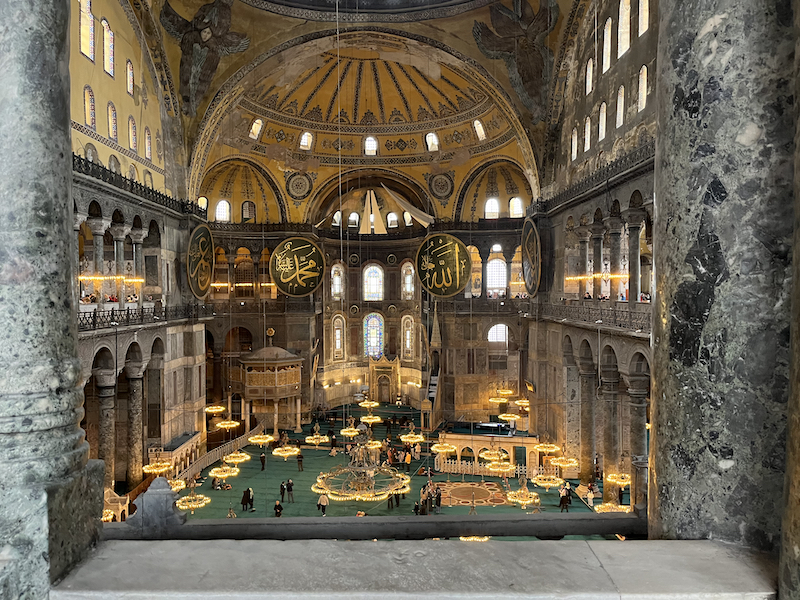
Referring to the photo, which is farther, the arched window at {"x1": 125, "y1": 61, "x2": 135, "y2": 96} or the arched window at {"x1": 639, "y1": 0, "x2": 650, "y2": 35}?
the arched window at {"x1": 125, "y1": 61, "x2": 135, "y2": 96}

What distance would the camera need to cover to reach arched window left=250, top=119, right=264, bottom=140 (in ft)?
69.9

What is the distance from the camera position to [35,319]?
200 cm

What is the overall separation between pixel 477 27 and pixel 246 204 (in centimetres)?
1147

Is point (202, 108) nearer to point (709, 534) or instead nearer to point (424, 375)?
point (424, 375)

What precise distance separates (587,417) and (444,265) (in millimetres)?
5637

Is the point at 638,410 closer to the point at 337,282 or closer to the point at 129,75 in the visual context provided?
the point at 129,75

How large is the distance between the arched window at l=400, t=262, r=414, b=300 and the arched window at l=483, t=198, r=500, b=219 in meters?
4.82

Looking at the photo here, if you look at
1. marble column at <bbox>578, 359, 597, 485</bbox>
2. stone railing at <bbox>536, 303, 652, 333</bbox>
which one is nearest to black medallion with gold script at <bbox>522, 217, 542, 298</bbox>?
stone railing at <bbox>536, 303, 652, 333</bbox>

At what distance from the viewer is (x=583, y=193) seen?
1473cm

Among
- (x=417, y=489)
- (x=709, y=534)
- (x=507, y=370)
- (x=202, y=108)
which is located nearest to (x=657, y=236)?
(x=709, y=534)

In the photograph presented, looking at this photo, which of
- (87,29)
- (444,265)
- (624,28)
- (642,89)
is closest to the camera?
(642,89)

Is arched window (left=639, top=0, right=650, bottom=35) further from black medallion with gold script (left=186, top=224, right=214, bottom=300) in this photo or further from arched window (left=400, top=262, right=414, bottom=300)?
arched window (left=400, top=262, right=414, bottom=300)

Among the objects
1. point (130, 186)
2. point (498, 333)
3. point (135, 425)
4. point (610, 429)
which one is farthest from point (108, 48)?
point (498, 333)

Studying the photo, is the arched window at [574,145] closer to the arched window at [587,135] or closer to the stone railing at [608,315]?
the arched window at [587,135]
